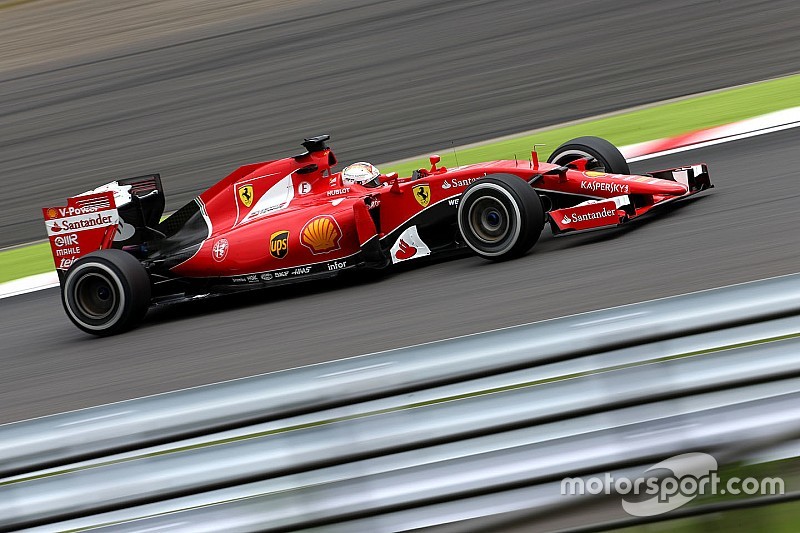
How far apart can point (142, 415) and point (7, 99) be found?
52.6 feet

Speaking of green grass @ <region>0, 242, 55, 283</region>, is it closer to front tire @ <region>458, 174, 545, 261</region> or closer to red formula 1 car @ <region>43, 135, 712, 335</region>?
red formula 1 car @ <region>43, 135, 712, 335</region>

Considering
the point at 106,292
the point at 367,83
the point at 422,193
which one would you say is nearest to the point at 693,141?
the point at 422,193

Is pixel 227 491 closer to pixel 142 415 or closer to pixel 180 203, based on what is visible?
pixel 142 415

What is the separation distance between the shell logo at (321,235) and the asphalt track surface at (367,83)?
487cm

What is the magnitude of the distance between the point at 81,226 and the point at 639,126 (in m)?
5.90

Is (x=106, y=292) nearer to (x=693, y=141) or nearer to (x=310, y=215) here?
(x=310, y=215)

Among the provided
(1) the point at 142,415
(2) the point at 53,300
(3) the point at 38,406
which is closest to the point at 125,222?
(2) the point at 53,300

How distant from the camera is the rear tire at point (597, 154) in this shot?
7.44m

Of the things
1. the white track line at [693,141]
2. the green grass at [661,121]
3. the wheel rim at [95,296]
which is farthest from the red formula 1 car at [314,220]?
the green grass at [661,121]

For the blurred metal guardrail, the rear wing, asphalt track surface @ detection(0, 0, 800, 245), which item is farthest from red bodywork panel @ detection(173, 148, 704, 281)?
asphalt track surface @ detection(0, 0, 800, 245)

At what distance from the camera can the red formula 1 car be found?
6.81 metres

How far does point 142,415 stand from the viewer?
307cm

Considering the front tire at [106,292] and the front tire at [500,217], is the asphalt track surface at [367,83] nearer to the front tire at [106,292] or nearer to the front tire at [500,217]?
the front tire at [106,292]

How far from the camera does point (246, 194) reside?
7.88 metres
